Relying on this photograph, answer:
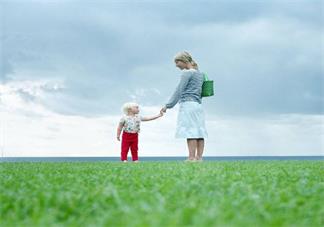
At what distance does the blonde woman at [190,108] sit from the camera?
9492 mm

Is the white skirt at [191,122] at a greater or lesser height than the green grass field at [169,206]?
greater

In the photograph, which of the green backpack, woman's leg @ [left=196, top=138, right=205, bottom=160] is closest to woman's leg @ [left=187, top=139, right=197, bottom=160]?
woman's leg @ [left=196, top=138, right=205, bottom=160]

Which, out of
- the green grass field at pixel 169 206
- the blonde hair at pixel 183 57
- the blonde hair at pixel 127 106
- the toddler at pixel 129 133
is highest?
the blonde hair at pixel 183 57

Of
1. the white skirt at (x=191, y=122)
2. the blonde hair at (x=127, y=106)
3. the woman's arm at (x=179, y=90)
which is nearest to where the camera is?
the white skirt at (x=191, y=122)

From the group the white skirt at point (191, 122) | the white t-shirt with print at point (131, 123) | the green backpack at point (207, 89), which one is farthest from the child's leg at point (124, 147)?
the green backpack at point (207, 89)

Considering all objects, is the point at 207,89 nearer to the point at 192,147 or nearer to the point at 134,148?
the point at 192,147

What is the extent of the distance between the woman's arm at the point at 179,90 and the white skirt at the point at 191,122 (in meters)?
0.23

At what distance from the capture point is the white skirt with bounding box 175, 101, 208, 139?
9477mm

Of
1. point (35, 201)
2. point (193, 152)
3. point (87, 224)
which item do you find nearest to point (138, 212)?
point (87, 224)

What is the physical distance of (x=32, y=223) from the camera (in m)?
2.43

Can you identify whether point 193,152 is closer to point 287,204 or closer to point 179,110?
point 179,110

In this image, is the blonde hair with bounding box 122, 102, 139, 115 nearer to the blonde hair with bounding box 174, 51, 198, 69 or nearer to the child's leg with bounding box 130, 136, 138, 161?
the child's leg with bounding box 130, 136, 138, 161

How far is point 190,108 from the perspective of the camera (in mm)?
9578

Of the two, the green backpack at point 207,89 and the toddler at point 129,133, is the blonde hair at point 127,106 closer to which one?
the toddler at point 129,133
